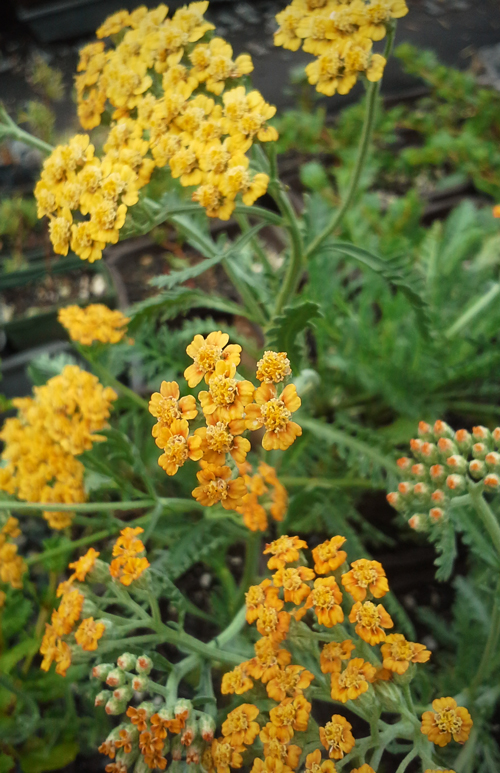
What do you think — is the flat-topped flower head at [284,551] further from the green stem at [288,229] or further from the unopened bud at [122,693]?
the green stem at [288,229]

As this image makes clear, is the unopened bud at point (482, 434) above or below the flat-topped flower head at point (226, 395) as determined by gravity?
below

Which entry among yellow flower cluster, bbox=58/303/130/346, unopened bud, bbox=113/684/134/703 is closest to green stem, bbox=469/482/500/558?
unopened bud, bbox=113/684/134/703

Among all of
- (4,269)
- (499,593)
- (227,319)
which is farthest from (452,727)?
(4,269)

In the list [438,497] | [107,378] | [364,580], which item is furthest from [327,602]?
[107,378]

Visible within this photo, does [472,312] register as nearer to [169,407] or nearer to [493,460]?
[493,460]

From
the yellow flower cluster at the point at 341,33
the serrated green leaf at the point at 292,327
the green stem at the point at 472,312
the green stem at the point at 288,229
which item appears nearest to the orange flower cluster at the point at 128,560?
the serrated green leaf at the point at 292,327

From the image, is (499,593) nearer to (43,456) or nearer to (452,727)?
(452,727)
